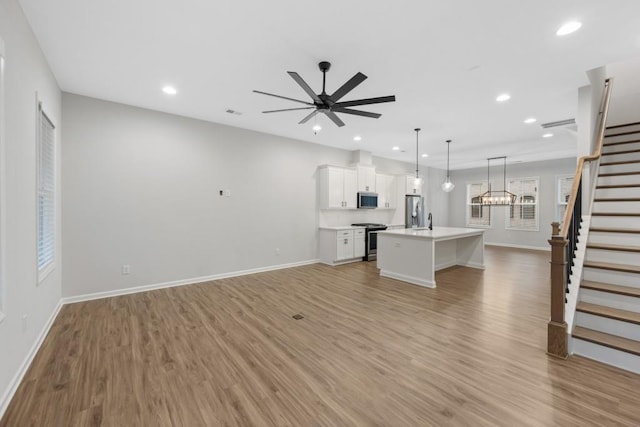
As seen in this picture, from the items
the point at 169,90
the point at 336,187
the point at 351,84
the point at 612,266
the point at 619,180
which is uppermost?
the point at 169,90

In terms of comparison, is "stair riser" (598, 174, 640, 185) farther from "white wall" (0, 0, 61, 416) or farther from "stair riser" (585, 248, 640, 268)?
"white wall" (0, 0, 61, 416)

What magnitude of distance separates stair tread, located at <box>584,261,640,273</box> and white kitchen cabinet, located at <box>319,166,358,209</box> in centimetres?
455

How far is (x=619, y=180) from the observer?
3.63 m

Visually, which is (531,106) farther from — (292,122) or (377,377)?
(377,377)

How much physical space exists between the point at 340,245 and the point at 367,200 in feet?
5.68

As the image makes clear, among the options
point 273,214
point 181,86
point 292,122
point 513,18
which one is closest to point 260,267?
point 273,214

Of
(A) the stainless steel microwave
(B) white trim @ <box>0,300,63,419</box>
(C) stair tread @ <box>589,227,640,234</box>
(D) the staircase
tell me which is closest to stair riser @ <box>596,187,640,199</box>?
(D) the staircase

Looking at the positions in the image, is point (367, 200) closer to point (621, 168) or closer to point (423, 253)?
point (423, 253)

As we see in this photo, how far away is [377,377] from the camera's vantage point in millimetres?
2127

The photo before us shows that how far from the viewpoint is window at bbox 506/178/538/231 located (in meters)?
8.85

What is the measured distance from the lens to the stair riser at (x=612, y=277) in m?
2.57

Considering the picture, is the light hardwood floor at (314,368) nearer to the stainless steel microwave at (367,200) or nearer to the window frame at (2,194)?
the window frame at (2,194)

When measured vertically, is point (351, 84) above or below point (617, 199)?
above

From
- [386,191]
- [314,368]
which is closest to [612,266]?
[314,368]
